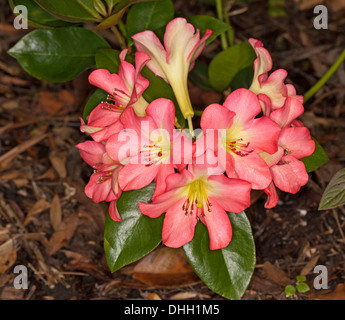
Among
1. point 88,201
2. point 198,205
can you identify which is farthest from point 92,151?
point 88,201

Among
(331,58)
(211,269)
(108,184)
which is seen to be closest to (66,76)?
(108,184)

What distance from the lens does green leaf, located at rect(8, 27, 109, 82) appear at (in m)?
1.82

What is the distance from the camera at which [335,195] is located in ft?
4.93

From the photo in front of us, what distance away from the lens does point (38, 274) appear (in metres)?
1.99

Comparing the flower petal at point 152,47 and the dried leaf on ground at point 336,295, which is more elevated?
the flower petal at point 152,47

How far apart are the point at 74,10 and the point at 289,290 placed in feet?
4.65

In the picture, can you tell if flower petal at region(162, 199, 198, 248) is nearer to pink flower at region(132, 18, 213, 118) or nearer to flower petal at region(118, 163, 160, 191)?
flower petal at region(118, 163, 160, 191)

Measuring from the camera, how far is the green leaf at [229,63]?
193cm

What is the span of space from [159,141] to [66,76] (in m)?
0.73

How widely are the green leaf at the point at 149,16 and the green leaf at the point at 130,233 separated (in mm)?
697

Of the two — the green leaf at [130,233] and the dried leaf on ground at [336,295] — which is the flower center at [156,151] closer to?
the green leaf at [130,233]

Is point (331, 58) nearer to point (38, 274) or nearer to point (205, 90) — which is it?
point (205, 90)

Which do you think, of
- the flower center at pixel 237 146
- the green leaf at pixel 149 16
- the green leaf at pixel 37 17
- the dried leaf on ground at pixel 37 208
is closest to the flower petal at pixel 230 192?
the flower center at pixel 237 146

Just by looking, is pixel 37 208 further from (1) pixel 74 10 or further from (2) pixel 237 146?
(2) pixel 237 146
